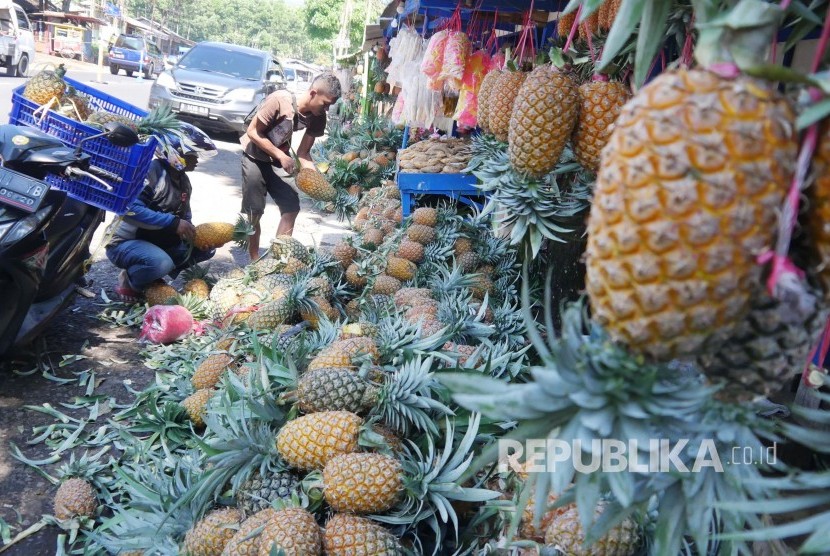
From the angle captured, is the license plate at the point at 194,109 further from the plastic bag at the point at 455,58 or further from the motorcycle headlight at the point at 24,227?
the motorcycle headlight at the point at 24,227

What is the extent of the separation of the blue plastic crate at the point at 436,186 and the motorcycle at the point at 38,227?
7.41 ft

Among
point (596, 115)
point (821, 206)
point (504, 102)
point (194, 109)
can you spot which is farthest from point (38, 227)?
point (194, 109)

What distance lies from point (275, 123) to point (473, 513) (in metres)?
5.08

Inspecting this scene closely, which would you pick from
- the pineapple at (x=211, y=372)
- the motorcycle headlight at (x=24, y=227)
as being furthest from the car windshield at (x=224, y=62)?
the pineapple at (x=211, y=372)

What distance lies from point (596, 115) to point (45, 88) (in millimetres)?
4181

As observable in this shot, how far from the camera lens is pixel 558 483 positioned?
3.21 ft

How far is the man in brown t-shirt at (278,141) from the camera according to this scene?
6.30 meters

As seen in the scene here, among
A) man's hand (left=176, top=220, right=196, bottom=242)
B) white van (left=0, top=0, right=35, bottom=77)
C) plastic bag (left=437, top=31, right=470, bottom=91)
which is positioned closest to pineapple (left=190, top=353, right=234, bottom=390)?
man's hand (left=176, top=220, right=196, bottom=242)

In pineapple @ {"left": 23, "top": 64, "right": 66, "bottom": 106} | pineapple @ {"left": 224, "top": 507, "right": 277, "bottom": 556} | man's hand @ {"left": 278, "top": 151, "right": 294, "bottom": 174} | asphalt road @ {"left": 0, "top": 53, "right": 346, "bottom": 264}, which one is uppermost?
pineapple @ {"left": 23, "top": 64, "right": 66, "bottom": 106}

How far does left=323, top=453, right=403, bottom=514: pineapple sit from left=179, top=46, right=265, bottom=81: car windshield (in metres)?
13.7

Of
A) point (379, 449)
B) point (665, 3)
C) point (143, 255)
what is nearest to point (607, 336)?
point (665, 3)

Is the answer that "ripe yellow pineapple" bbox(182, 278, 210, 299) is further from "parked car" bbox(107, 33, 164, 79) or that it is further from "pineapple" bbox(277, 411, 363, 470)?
"parked car" bbox(107, 33, 164, 79)

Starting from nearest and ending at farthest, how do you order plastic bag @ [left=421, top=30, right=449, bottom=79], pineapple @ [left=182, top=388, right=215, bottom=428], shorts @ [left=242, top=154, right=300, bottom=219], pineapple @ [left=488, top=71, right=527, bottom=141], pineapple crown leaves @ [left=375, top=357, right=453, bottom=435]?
pineapple crown leaves @ [left=375, top=357, right=453, bottom=435], pineapple @ [left=488, top=71, right=527, bottom=141], pineapple @ [left=182, top=388, right=215, bottom=428], plastic bag @ [left=421, top=30, right=449, bottom=79], shorts @ [left=242, top=154, right=300, bottom=219]

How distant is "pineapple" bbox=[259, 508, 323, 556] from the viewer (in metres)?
1.89
